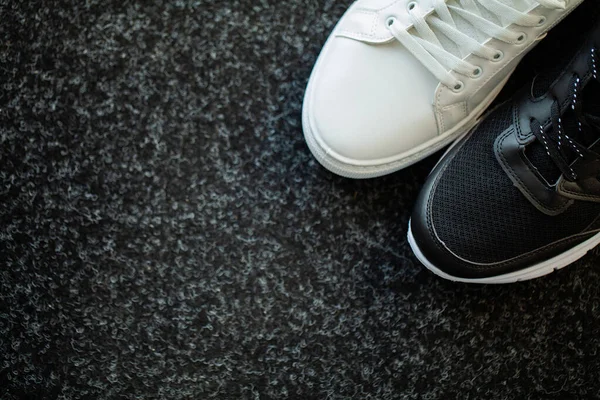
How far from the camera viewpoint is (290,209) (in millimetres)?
692

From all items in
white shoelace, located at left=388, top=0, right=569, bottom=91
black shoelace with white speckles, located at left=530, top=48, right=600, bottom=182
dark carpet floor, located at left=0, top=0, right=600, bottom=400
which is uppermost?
white shoelace, located at left=388, top=0, right=569, bottom=91

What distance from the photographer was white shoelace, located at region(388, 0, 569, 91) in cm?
59

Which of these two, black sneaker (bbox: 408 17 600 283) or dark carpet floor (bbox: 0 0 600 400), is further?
dark carpet floor (bbox: 0 0 600 400)

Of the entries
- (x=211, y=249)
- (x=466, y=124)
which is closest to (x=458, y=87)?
(x=466, y=124)

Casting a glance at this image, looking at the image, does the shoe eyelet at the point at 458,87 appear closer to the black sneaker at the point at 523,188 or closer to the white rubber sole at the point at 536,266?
the black sneaker at the point at 523,188

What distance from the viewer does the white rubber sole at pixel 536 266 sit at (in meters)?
0.65

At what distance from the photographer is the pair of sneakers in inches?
23.2

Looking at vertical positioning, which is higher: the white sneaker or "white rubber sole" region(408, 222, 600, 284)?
the white sneaker

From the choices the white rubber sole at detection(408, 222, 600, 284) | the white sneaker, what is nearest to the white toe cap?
the white sneaker

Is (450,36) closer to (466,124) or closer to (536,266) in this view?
(466,124)

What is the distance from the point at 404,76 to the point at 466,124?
0.10m

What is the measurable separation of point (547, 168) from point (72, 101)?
55 centimetres

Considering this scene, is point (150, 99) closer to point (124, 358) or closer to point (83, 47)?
point (83, 47)

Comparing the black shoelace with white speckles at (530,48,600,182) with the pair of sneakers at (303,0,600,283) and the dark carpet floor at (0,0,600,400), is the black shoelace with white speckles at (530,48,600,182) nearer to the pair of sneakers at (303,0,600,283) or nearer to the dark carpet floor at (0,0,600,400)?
the pair of sneakers at (303,0,600,283)
